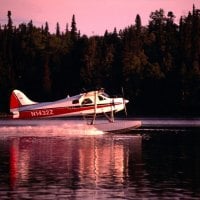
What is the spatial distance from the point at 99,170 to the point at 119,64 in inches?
5023

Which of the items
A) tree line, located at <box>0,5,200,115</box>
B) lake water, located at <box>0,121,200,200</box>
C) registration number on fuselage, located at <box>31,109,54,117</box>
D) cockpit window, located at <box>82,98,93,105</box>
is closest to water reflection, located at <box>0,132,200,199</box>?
lake water, located at <box>0,121,200,200</box>

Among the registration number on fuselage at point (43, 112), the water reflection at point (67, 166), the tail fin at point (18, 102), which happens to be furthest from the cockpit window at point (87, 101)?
the water reflection at point (67, 166)

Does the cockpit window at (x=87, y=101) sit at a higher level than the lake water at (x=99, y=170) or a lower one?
higher

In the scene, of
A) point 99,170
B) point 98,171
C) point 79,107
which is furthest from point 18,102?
point 98,171

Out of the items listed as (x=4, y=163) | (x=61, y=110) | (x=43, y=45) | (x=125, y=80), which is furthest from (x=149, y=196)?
(x=43, y=45)

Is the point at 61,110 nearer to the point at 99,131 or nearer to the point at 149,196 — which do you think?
the point at 99,131

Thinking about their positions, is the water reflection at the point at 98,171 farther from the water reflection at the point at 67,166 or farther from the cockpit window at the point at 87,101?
the cockpit window at the point at 87,101

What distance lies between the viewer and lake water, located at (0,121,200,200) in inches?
829

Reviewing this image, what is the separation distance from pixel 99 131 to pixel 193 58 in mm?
105559

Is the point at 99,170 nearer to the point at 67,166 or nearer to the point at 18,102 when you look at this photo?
the point at 67,166

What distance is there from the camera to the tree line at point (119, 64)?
141m

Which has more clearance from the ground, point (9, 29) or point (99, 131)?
point (9, 29)

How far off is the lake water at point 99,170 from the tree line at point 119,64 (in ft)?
311

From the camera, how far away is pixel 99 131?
5212 cm
